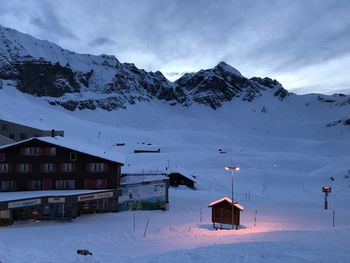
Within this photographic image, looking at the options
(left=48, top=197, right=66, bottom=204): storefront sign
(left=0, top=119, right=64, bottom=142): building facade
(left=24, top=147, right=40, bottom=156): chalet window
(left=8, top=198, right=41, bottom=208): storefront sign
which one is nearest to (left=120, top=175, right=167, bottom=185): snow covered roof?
(left=48, top=197, right=66, bottom=204): storefront sign

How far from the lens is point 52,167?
1726 inches

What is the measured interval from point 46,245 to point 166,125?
162 meters

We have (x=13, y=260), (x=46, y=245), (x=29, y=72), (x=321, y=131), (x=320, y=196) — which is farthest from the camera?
(x=29, y=72)

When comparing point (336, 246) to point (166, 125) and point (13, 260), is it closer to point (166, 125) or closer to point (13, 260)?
point (13, 260)

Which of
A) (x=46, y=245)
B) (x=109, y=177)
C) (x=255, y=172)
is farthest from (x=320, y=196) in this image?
(x=46, y=245)

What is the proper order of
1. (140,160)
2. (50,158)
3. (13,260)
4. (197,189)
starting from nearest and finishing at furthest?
(13,260) < (50,158) < (197,189) < (140,160)

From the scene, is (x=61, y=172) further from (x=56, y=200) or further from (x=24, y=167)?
(x=56, y=200)

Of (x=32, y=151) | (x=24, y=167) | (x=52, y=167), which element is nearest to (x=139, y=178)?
(x=52, y=167)

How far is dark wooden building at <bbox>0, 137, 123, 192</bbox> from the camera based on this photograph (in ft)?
141

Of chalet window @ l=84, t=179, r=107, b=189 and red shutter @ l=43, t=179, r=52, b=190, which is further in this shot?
chalet window @ l=84, t=179, r=107, b=189

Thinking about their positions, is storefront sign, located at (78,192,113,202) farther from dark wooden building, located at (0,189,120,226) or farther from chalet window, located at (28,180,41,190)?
chalet window, located at (28,180,41,190)

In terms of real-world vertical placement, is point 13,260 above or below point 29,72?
below

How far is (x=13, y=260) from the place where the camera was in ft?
52.2

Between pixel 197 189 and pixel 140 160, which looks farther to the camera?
pixel 140 160
